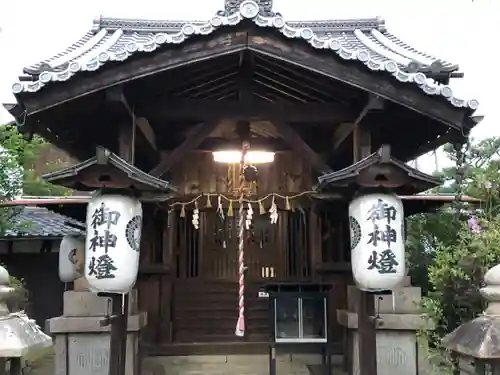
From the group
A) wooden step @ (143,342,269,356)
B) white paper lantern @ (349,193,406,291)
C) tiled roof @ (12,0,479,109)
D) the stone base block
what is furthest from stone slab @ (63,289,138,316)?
white paper lantern @ (349,193,406,291)

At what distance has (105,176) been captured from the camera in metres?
6.61

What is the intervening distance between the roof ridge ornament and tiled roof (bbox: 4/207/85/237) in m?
6.04

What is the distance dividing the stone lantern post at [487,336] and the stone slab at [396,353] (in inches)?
153

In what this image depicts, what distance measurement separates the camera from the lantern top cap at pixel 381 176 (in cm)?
650

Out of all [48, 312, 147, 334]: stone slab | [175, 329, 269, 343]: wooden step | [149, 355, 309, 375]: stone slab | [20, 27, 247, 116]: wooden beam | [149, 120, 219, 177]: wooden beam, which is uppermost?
[20, 27, 247, 116]: wooden beam

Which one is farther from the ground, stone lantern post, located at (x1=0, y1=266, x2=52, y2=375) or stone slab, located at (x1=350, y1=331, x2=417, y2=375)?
stone lantern post, located at (x1=0, y1=266, x2=52, y2=375)

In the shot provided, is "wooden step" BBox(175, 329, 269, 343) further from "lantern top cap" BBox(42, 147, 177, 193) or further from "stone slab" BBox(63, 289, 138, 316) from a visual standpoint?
"lantern top cap" BBox(42, 147, 177, 193)

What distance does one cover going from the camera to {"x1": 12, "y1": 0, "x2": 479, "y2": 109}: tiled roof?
22.2 feet

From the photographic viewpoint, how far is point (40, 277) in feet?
49.6

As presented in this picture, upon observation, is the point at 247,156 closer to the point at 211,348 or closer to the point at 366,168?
the point at 366,168

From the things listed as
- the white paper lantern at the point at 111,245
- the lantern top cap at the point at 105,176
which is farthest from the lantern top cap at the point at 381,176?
the white paper lantern at the point at 111,245

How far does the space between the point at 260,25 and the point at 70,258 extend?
6054mm

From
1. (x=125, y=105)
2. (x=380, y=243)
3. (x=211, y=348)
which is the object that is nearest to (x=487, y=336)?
(x=380, y=243)

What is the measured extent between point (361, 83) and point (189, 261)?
5.36 metres
